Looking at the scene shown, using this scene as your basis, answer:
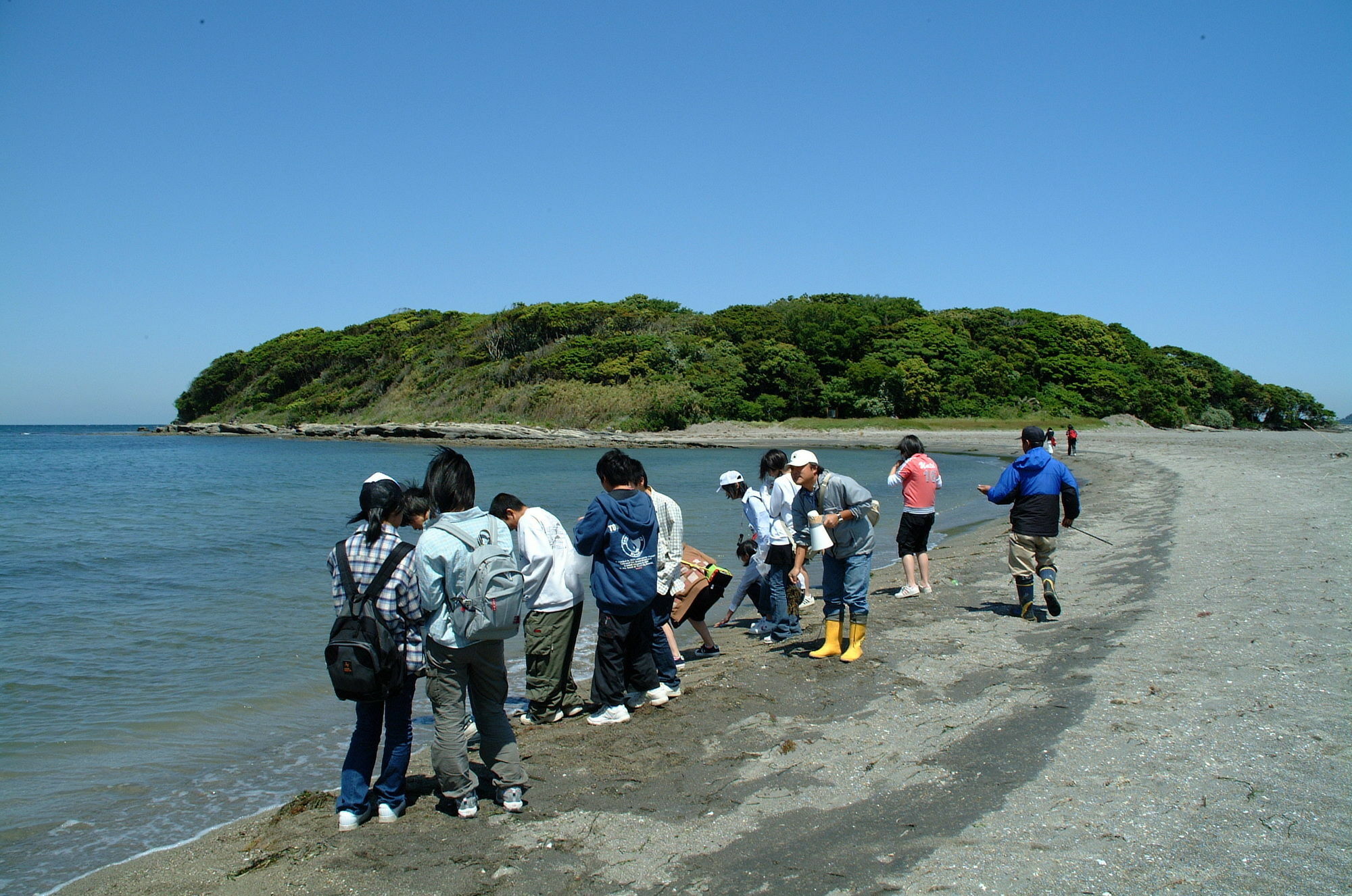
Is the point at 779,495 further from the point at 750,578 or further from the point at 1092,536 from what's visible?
the point at 1092,536

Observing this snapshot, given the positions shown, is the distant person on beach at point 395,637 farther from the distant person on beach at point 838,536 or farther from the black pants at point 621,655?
the distant person on beach at point 838,536

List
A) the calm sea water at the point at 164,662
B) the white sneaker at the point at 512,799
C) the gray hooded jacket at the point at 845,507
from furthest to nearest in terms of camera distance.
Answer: the gray hooded jacket at the point at 845,507, the calm sea water at the point at 164,662, the white sneaker at the point at 512,799

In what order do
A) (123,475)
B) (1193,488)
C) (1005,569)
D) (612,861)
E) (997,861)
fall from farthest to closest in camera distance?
1. (123,475)
2. (1193,488)
3. (1005,569)
4. (612,861)
5. (997,861)

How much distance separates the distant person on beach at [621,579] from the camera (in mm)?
4996

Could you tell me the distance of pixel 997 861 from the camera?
328cm

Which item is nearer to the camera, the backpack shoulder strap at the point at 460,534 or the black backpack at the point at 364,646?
the black backpack at the point at 364,646

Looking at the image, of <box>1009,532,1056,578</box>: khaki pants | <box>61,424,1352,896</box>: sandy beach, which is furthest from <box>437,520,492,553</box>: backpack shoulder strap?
<box>1009,532,1056,578</box>: khaki pants

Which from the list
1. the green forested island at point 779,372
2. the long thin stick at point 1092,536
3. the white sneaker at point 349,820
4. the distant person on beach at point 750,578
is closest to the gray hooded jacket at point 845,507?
the distant person on beach at point 750,578

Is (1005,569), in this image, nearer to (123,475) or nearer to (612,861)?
(612,861)

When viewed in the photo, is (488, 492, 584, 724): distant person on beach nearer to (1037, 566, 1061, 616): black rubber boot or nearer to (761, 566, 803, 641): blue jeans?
(761, 566, 803, 641): blue jeans

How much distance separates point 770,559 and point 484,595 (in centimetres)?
387

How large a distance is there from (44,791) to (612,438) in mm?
55327

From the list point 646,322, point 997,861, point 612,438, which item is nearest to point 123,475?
point 612,438

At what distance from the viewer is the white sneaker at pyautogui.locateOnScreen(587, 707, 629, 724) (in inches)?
210
